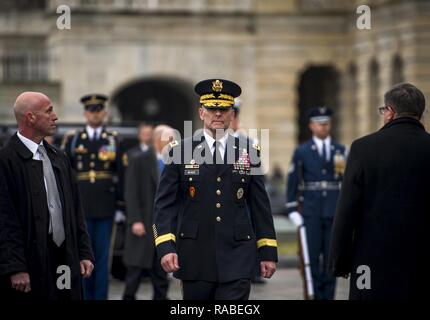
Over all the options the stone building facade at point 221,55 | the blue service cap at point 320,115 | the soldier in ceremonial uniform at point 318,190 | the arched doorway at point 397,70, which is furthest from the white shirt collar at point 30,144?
the stone building facade at point 221,55

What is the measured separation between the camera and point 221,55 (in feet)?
117

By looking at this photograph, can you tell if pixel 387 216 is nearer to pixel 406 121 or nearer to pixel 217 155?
pixel 406 121

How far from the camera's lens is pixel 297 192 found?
45.0 feet

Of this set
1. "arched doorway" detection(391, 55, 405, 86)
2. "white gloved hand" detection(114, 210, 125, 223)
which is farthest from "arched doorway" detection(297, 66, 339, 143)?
"white gloved hand" detection(114, 210, 125, 223)

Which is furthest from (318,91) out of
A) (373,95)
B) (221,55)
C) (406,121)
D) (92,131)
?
(406,121)

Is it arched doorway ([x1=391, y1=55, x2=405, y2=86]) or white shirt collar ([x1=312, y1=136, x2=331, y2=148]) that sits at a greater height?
arched doorway ([x1=391, y1=55, x2=405, y2=86])

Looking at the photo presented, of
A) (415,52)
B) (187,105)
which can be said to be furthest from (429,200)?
(187,105)

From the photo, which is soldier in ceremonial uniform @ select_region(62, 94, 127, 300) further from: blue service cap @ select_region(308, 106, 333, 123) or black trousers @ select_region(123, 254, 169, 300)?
blue service cap @ select_region(308, 106, 333, 123)

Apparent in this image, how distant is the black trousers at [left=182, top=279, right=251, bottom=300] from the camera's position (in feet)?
28.6

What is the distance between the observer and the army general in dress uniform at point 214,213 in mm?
8766

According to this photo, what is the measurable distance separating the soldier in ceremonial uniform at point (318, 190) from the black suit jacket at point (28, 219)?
5.43 meters

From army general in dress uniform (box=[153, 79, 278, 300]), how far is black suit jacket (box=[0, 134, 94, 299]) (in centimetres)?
82

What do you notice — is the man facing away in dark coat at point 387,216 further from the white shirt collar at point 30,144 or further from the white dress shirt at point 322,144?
the white dress shirt at point 322,144

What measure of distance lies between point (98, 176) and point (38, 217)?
5.50m
